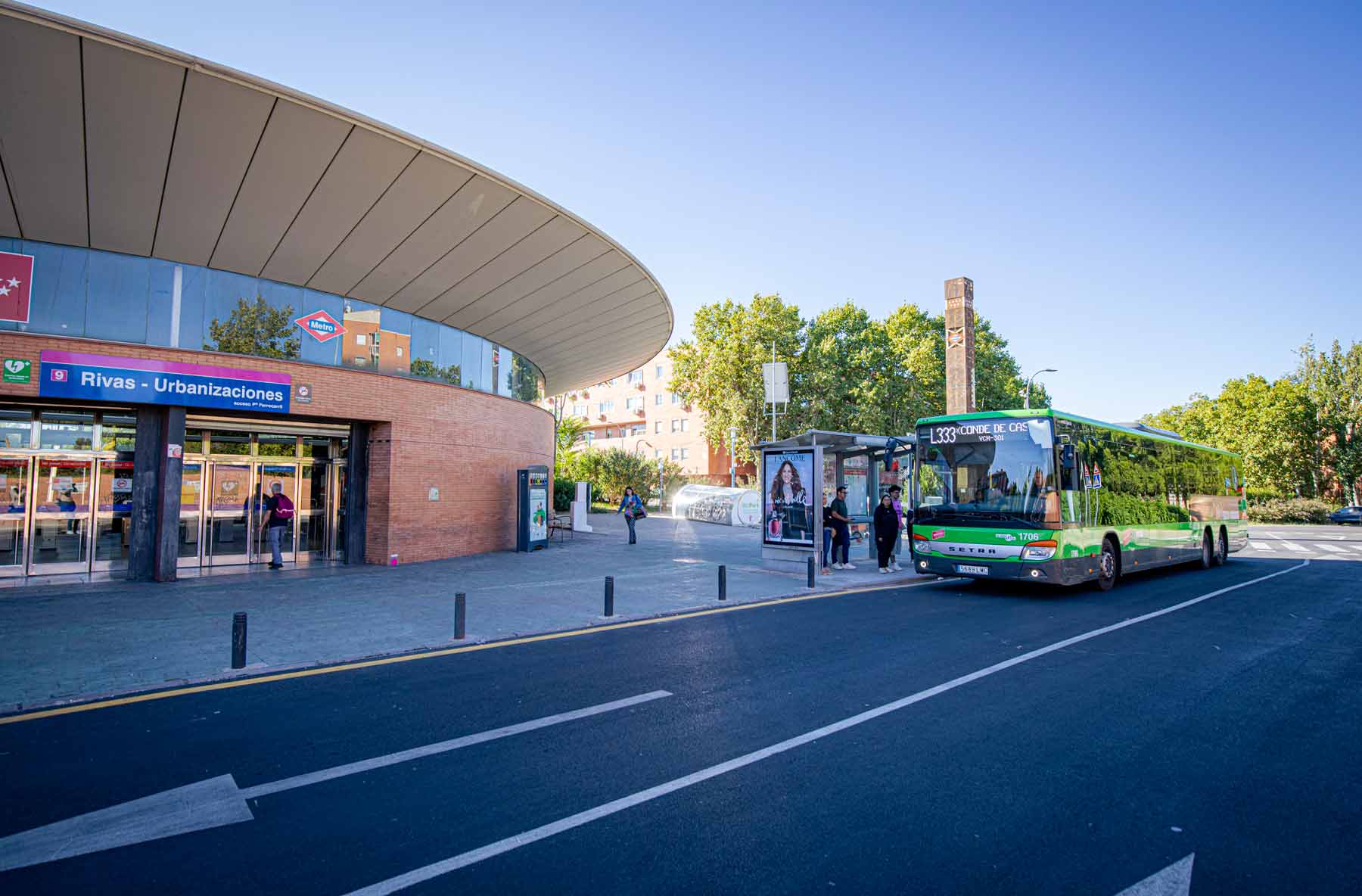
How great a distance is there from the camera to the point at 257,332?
1444 centimetres

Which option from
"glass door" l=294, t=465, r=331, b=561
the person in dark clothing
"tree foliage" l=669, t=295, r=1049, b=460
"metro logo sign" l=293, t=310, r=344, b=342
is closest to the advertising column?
"glass door" l=294, t=465, r=331, b=561

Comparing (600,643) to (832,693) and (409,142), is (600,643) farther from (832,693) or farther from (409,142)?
(409,142)

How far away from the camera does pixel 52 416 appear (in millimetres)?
13203

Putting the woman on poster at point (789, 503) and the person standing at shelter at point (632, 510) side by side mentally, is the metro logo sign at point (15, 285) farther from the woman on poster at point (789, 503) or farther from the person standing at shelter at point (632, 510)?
the person standing at shelter at point (632, 510)

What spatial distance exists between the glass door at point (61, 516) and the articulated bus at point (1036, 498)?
1590 cm

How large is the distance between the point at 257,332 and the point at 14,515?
535cm

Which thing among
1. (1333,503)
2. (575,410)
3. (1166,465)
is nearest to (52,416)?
(1166,465)

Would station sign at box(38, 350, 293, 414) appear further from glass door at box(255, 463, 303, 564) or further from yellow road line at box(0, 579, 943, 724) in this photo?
yellow road line at box(0, 579, 943, 724)

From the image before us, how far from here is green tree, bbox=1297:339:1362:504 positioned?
52.8 meters

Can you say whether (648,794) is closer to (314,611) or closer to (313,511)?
(314,611)

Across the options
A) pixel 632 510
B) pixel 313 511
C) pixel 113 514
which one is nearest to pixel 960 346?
pixel 632 510

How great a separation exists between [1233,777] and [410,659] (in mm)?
7042

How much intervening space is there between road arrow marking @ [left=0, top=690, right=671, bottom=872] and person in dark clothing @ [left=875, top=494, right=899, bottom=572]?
12463 millimetres

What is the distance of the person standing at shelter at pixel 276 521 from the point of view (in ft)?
49.7
